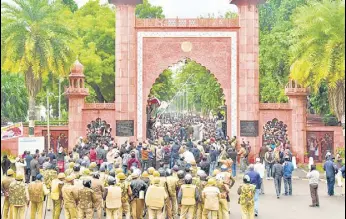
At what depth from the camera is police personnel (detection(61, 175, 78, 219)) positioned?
13.6m

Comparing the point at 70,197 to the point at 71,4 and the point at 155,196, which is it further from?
the point at 71,4

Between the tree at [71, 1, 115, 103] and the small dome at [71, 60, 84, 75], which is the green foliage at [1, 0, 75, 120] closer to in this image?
the small dome at [71, 60, 84, 75]

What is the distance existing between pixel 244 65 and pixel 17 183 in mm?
17154

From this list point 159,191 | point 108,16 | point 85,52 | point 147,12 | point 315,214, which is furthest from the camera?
point 147,12

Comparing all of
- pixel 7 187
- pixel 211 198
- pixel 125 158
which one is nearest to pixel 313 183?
pixel 211 198

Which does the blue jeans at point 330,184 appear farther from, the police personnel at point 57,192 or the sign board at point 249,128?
the sign board at point 249,128

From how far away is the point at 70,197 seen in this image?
45.0 ft

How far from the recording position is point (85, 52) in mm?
39094

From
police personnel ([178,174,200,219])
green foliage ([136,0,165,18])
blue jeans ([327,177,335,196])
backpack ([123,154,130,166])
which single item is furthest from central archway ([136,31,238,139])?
green foliage ([136,0,165,18])

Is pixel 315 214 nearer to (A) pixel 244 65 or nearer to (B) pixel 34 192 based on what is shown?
(B) pixel 34 192

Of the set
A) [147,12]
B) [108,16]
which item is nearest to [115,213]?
[108,16]

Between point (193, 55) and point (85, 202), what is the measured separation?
55.1 ft

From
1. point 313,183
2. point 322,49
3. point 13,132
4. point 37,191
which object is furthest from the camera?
point 13,132

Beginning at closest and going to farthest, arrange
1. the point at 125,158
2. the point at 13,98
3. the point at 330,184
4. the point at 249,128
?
the point at 330,184 → the point at 125,158 → the point at 249,128 → the point at 13,98
